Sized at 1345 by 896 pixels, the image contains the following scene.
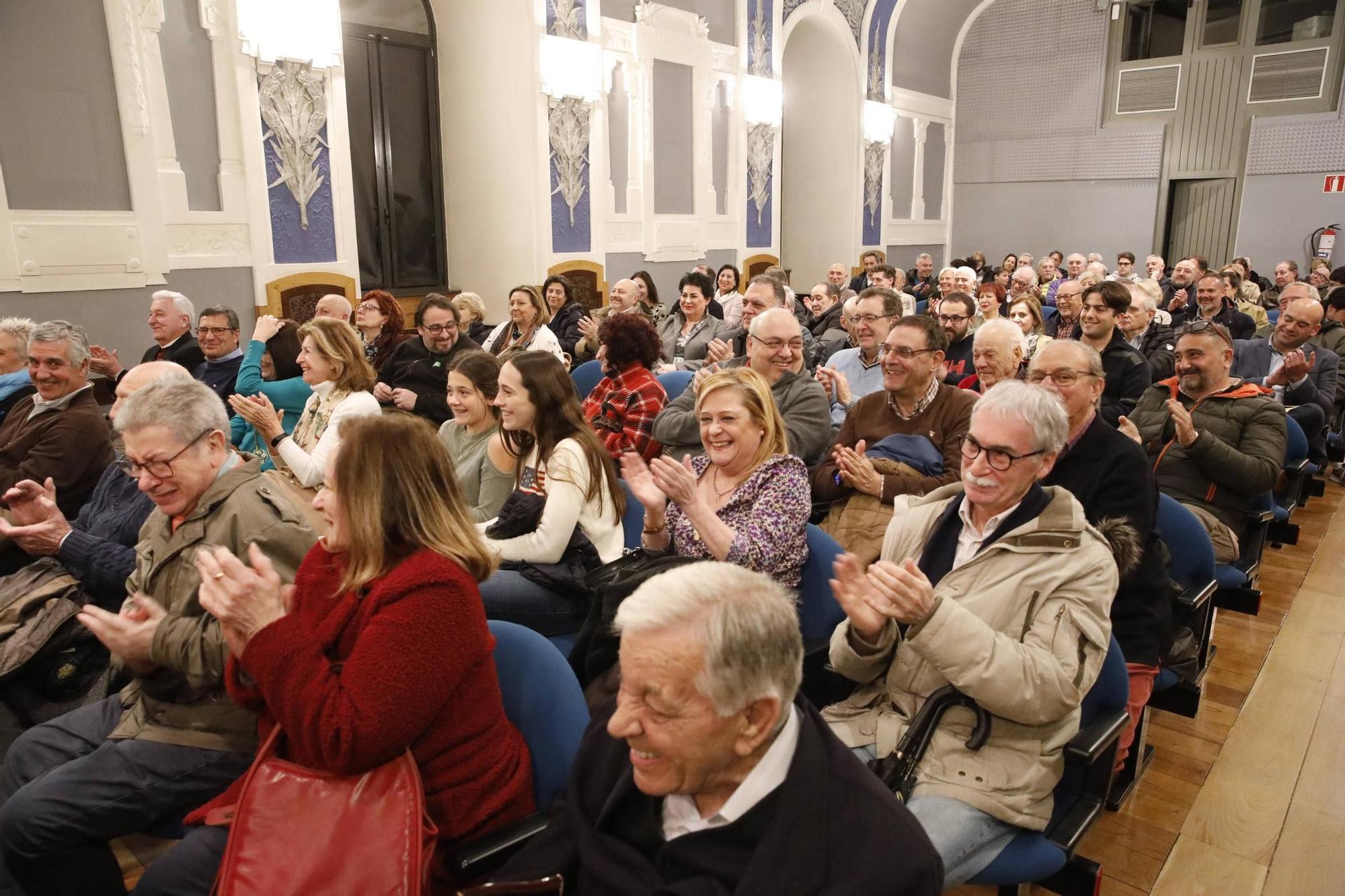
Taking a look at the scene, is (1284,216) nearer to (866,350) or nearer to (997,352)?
(866,350)

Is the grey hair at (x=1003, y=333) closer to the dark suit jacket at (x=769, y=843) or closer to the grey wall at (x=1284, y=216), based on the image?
the dark suit jacket at (x=769, y=843)

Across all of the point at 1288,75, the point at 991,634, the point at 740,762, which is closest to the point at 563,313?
the point at 991,634

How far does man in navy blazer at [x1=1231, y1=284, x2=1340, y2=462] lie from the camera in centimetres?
394

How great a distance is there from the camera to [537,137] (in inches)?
277

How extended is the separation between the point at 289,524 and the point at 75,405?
5.19 ft

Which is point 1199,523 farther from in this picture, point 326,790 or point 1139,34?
point 1139,34

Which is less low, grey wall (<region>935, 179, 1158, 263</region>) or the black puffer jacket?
grey wall (<region>935, 179, 1158, 263</region>)

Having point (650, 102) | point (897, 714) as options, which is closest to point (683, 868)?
point (897, 714)

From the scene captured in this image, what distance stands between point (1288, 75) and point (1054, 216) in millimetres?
3174

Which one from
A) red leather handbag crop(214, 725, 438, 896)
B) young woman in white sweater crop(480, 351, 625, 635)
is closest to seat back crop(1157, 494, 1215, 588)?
young woman in white sweater crop(480, 351, 625, 635)

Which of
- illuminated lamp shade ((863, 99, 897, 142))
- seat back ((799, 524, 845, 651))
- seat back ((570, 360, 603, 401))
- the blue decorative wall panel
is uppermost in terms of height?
illuminated lamp shade ((863, 99, 897, 142))

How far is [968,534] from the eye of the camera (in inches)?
71.6

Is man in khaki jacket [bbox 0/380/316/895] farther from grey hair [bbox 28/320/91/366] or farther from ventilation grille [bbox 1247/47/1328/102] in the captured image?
ventilation grille [bbox 1247/47/1328/102]

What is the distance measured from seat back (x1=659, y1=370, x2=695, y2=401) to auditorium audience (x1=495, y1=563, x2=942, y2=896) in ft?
9.01
